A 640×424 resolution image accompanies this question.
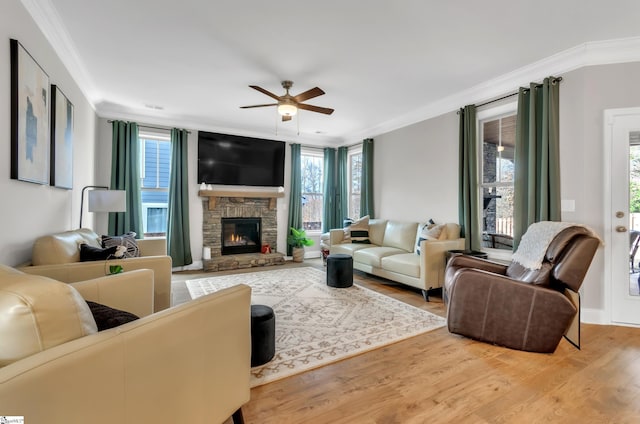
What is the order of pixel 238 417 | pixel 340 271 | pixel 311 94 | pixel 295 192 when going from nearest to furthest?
pixel 238 417
pixel 311 94
pixel 340 271
pixel 295 192

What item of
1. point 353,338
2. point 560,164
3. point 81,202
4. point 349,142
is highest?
point 349,142

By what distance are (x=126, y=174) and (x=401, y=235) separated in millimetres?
4541

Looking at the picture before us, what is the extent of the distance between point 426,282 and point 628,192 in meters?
2.13

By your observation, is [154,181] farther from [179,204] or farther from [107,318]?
[107,318]

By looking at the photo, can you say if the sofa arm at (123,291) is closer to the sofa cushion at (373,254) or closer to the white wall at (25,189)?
the white wall at (25,189)

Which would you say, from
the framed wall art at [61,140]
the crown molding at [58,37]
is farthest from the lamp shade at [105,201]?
the crown molding at [58,37]

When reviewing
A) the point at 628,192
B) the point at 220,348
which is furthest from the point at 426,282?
the point at 220,348

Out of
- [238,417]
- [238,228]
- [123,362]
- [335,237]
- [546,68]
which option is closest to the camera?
[123,362]

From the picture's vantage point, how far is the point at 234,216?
5.91 metres

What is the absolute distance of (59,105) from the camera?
2.76m

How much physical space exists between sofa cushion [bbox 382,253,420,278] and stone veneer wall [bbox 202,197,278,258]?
279 centimetres

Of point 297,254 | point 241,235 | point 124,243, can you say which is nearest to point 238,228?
point 241,235

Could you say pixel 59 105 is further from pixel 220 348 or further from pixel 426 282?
pixel 426 282

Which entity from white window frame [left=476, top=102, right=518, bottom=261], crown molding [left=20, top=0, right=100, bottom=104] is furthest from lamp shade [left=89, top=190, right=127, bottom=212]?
white window frame [left=476, top=102, right=518, bottom=261]
